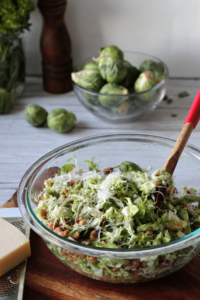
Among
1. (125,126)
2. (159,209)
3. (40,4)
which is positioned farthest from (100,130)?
(159,209)

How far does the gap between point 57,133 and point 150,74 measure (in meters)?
0.69

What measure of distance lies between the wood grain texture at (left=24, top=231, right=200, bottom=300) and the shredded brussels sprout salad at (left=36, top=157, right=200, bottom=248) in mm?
173

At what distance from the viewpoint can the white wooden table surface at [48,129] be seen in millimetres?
1875

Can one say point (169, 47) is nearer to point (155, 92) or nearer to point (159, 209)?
point (155, 92)

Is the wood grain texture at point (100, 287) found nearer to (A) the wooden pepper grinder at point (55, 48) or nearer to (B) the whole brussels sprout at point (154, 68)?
(B) the whole brussels sprout at point (154, 68)

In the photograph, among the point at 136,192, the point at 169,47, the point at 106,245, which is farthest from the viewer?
the point at 169,47

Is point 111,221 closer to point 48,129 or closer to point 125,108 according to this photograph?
point 125,108

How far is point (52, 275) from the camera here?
1.16m

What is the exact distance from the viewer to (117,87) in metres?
2.01

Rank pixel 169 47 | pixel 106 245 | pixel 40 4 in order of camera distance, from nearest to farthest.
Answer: pixel 106 245
pixel 40 4
pixel 169 47

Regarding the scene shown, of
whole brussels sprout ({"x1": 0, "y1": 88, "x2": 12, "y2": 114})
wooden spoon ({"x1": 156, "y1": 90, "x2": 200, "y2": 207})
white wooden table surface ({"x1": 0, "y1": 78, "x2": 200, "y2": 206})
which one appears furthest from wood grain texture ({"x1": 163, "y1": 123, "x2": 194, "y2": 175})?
whole brussels sprout ({"x1": 0, "y1": 88, "x2": 12, "y2": 114})

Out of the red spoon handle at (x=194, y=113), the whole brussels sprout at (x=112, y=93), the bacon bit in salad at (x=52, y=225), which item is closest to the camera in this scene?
the bacon bit in salad at (x=52, y=225)

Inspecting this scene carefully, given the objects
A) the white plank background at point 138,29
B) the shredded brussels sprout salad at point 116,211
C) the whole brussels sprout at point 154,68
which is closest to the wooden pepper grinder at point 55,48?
the white plank background at point 138,29

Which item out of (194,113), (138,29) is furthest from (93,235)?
(138,29)
